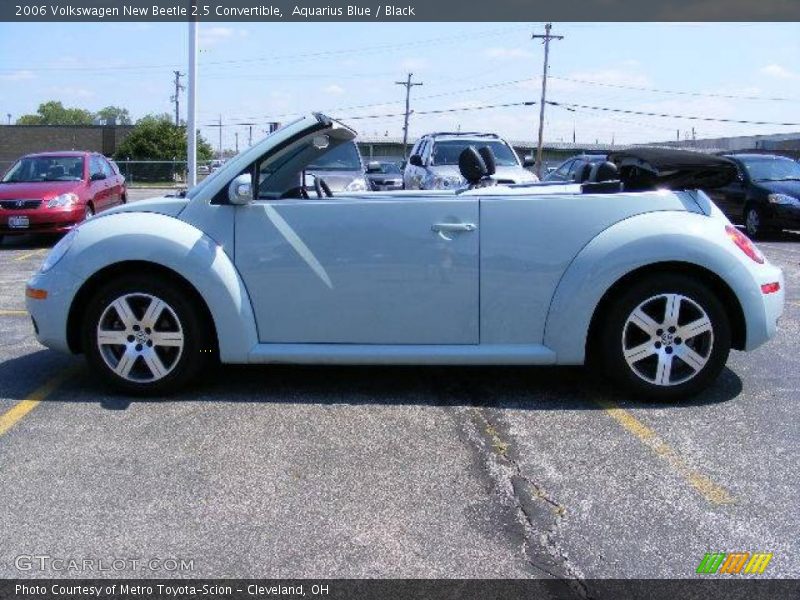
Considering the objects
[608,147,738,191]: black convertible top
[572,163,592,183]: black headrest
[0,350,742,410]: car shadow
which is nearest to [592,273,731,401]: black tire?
[0,350,742,410]: car shadow

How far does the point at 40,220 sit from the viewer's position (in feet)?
42.3

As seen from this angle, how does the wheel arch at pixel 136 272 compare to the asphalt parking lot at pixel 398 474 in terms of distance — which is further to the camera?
the wheel arch at pixel 136 272

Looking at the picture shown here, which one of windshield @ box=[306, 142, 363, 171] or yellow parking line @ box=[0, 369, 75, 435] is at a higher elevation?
windshield @ box=[306, 142, 363, 171]

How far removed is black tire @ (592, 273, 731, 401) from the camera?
15.2 ft

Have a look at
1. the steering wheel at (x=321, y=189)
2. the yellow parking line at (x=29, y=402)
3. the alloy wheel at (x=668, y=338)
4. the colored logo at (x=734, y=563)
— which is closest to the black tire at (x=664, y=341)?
the alloy wheel at (x=668, y=338)

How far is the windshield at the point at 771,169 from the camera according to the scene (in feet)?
52.5

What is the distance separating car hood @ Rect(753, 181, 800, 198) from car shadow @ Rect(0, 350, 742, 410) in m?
11.4

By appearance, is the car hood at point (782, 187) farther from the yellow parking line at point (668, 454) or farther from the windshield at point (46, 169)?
the windshield at point (46, 169)

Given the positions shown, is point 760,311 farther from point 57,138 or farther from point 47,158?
point 57,138

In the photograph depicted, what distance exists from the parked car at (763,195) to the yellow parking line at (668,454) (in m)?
11.3

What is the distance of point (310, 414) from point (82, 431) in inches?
48.8

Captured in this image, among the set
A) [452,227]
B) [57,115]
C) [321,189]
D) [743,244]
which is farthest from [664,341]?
[57,115]

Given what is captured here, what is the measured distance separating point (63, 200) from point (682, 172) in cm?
1109

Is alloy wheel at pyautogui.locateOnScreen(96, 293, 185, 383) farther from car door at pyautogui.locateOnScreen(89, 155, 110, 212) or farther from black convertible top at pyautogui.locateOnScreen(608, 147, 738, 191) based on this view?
car door at pyautogui.locateOnScreen(89, 155, 110, 212)
